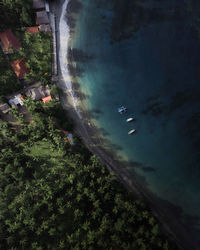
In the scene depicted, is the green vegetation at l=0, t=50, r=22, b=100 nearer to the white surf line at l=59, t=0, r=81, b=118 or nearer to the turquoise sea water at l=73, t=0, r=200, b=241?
the white surf line at l=59, t=0, r=81, b=118

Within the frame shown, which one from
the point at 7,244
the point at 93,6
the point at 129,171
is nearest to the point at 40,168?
the point at 7,244

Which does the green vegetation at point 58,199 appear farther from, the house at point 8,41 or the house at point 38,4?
the house at point 38,4

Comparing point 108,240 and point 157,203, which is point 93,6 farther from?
point 108,240

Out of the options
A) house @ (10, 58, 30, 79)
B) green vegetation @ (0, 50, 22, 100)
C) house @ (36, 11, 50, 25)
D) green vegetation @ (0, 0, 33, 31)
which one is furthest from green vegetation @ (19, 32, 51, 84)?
green vegetation @ (0, 0, 33, 31)

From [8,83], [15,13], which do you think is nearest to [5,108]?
[8,83]

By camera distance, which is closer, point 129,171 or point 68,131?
point 129,171

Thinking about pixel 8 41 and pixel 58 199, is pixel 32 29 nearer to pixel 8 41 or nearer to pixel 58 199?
pixel 8 41

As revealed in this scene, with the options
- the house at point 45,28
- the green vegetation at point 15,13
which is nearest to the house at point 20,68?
the house at point 45,28
